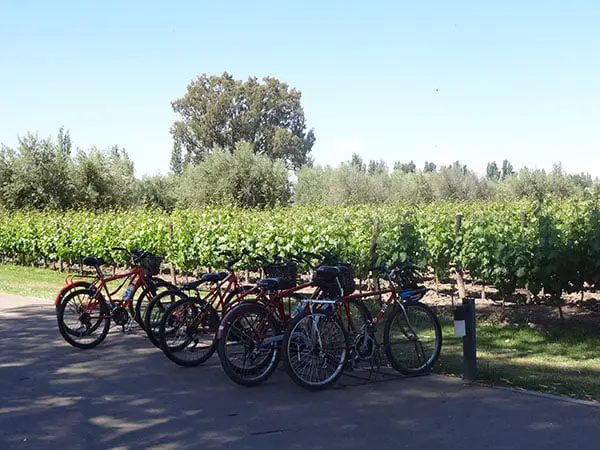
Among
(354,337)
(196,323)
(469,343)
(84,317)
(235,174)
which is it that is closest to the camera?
(469,343)

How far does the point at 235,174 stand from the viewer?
41.9 m

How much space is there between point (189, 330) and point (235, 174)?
115 ft

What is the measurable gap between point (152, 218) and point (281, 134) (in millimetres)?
59942

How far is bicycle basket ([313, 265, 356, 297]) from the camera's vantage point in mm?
6480

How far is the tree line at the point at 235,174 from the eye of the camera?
34.4 m

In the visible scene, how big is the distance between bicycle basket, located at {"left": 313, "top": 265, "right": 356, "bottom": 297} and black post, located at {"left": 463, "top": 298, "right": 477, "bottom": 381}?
1098 mm

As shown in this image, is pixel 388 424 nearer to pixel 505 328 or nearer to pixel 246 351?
pixel 246 351

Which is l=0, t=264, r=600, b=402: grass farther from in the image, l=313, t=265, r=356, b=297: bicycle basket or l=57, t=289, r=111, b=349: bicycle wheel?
l=57, t=289, r=111, b=349: bicycle wheel

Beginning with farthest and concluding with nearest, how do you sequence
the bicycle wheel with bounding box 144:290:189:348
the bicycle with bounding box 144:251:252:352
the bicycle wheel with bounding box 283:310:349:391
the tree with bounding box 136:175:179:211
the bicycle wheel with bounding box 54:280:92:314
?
1. the tree with bounding box 136:175:179:211
2. the bicycle wheel with bounding box 54:280:92:314
3. the bicycle wheel with bounding box 144:290:189:348
4. the bicycle with bounding box 144:251:252:352
5. the bicycle wheel with bounding box 283:310:349:391

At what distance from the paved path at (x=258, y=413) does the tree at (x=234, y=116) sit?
68.2 metres

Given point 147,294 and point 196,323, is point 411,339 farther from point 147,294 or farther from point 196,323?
point 147,294

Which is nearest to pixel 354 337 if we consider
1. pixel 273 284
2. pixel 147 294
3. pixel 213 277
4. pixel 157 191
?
pixel 273 284

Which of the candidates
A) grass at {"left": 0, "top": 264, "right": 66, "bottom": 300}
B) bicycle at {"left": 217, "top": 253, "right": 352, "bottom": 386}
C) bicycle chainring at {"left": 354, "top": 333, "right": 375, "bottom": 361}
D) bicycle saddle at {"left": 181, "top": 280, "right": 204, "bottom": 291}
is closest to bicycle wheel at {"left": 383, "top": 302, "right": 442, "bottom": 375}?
bicycle chainring at {"left": 354, "top": 333, "right": 375, "bottom": 361}

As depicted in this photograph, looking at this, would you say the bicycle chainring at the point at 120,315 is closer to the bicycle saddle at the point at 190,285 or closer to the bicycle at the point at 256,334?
the bicycle saddle at the point at 190,285
